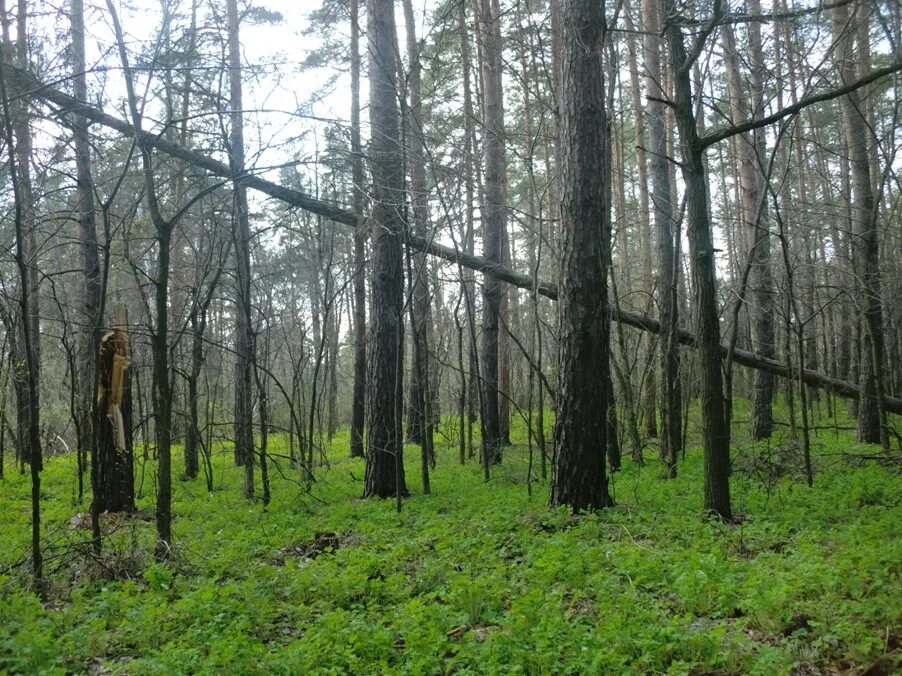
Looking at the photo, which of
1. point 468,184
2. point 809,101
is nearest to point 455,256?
point 468,184

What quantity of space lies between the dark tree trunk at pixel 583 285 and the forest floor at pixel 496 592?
54cm

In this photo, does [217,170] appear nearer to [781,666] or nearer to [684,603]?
[684,603]

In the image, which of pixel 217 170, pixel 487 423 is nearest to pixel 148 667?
pixel 217 170

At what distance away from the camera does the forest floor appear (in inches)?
132

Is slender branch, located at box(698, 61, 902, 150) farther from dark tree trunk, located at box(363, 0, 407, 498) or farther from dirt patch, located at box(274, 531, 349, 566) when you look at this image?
dirt patch, located at box(274, 531, 349, 566)

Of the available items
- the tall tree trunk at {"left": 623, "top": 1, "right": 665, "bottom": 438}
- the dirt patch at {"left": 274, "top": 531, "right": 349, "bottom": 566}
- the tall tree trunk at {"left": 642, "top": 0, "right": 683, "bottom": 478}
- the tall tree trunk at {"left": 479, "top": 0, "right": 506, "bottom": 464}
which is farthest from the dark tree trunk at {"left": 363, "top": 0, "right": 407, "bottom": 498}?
the tall tree trunk at {"left": 642, "top": 0, "right": 683, "bottom": 478}

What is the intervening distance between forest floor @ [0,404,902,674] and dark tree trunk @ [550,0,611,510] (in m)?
0.54

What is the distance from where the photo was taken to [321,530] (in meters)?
6.95

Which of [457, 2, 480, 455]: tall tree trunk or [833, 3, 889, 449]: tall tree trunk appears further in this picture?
[833, 3, 889, 449]: tall tree trunk

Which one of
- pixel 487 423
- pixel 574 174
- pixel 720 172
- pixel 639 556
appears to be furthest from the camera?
pixel 720 172

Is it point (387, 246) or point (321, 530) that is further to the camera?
point (387, 246)

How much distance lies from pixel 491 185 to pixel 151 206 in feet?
24.3

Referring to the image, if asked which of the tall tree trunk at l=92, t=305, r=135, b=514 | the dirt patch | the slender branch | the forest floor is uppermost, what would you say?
the slender branch

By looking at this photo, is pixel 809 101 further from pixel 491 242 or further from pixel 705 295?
pixel 491 242
